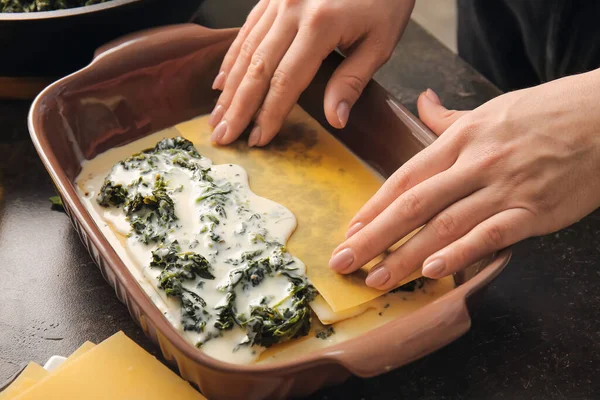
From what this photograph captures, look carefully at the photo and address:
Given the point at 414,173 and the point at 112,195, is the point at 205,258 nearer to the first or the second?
the point at 112,195

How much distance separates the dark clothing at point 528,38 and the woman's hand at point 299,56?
1.52 feet

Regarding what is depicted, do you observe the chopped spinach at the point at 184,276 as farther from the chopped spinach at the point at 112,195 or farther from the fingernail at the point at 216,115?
the fingernail at the point at 216,115

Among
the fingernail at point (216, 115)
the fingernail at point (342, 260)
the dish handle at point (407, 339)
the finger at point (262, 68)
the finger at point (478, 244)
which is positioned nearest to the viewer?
the dish handle at point (407, 339)

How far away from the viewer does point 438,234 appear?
50.3 inches

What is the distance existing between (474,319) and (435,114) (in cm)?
46

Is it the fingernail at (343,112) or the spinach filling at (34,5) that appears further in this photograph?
the spinach filling at (34,5)

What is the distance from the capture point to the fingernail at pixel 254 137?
1.70m

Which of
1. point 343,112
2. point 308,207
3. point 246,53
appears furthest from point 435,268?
point 246,53

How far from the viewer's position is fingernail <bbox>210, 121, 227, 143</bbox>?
171 cm

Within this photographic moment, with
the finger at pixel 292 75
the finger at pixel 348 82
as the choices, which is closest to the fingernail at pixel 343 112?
the finger at pixel 348 82

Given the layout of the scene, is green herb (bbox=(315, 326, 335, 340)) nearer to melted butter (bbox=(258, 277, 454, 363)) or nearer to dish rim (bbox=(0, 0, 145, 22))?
melted butter (bbox=(258, 277, 454, 363))

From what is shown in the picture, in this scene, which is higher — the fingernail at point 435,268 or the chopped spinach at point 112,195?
the chopped spinach at point 112,195

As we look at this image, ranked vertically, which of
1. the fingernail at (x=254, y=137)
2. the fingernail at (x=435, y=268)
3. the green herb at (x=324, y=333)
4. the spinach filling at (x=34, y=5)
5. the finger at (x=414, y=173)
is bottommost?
the green herb at (x=324, y=333)

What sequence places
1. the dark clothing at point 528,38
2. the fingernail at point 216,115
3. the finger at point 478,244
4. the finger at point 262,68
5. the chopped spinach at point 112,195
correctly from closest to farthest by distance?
the finger at point 478,244 → the chopped spinach at point 112,195 → the finger at point 262,68 → the fingernail at point 216,115 → the dark clothing at point 528,38
